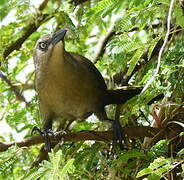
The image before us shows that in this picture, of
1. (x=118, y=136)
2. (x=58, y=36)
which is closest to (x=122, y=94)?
(x=58, y=36)

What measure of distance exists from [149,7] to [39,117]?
141 cm

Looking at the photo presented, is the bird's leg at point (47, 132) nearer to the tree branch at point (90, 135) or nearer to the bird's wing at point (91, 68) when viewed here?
the tree branch at point (90, 135)

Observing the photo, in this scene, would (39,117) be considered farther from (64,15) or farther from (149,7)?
(149,7)

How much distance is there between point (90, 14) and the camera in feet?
8.54

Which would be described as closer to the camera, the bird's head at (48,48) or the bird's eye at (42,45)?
the bird's head at (48,48)

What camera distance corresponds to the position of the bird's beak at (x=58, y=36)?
3207 mm

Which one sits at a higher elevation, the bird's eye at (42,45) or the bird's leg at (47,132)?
the bird's eye at (42,45)

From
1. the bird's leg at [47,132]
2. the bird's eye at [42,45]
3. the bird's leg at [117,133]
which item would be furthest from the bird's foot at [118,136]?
the bird's eye at [42,45]

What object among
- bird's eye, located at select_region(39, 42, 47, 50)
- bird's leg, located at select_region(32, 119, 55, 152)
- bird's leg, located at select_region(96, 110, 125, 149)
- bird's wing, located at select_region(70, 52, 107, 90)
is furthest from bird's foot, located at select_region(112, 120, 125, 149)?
bird's eye, located at select_region(39, 42, 47, 50)

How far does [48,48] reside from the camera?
344cm

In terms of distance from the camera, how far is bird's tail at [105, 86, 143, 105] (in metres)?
3.27

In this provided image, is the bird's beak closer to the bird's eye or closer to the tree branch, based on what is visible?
the bird's eye

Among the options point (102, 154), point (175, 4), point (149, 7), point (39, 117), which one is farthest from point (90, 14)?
point (39, 117)

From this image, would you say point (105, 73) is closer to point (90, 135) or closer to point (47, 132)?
point (47, 132)
